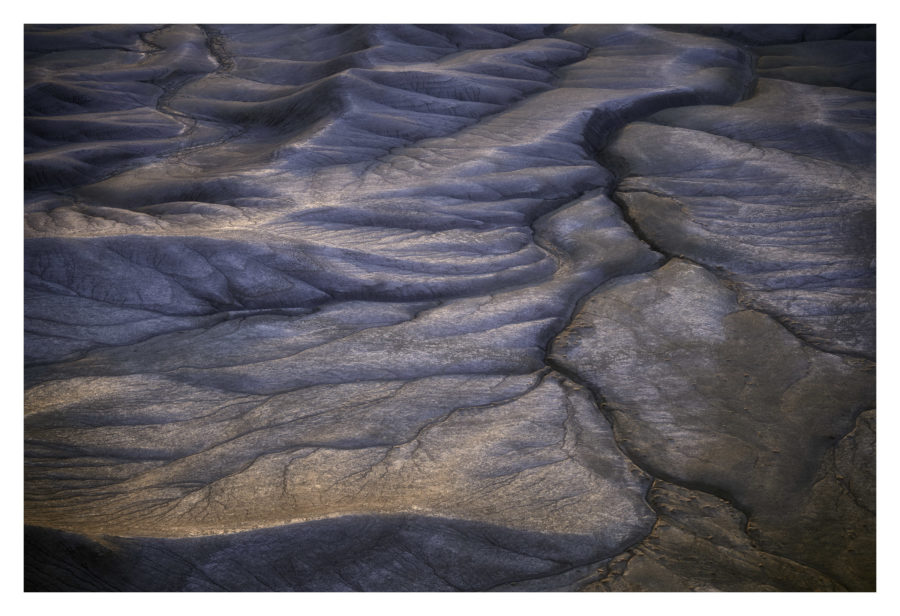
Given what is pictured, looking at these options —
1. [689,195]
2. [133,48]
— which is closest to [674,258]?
[689,195]

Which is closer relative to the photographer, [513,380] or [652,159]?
[513,380]

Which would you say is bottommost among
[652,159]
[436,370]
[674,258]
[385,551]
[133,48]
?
[385,551]

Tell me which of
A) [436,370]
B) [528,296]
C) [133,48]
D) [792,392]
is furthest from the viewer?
[133,48]

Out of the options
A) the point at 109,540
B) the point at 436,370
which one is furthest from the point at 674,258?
the point at 109,540

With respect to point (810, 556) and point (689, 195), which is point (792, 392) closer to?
point (810, 556)

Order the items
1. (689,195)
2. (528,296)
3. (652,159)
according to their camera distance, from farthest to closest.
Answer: (652,159) < (689,195) < (528,296)

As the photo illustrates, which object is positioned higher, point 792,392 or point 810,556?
point 792,392

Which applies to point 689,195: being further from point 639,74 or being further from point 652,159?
Result: point 639,74
